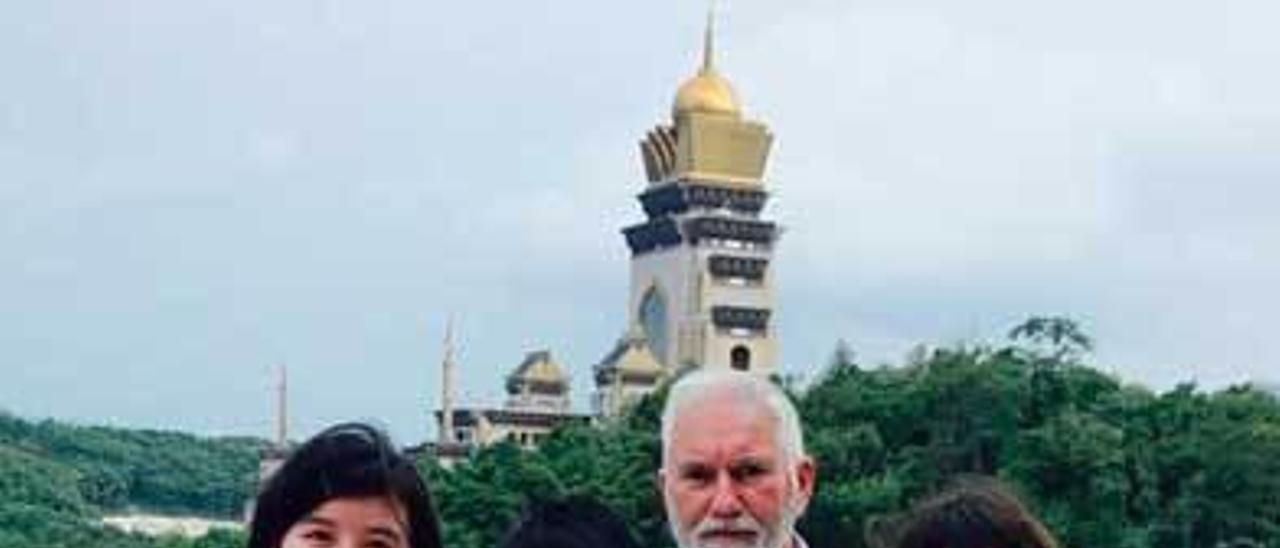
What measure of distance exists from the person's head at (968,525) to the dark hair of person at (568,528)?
0.36 meters

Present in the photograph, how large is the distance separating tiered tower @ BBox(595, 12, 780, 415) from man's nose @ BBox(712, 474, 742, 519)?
3719 cm

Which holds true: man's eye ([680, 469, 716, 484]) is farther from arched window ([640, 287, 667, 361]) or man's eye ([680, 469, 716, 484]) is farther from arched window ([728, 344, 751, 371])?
arched window ([640, 287, 667, 361])

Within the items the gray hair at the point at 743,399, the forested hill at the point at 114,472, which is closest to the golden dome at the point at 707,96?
the forested hill at the point at 114,472

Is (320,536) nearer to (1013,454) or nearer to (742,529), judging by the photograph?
(742,529)

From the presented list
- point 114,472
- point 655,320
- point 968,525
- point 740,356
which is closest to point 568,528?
point 968,525

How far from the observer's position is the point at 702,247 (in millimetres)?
42344

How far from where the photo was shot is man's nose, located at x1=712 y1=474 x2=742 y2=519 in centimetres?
358

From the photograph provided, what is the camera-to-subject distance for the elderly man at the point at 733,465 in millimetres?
3584

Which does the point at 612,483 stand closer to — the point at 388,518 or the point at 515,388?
the point at 515,388

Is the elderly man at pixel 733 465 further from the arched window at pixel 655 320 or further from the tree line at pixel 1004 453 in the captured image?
the arched window at pixel 655 320

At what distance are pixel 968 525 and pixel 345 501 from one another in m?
0.88

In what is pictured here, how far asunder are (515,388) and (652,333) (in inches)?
98.0

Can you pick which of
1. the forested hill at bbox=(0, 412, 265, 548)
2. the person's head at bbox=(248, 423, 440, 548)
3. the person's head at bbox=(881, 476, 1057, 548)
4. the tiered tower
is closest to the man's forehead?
the person's head at bbox=(881, 476, 1057, 548)

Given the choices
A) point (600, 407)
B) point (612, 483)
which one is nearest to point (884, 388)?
point (612, 483)
